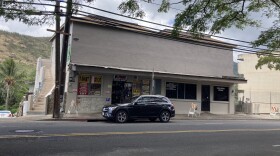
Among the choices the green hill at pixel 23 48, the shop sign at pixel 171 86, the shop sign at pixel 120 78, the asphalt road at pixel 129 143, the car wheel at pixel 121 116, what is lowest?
the asphalt road at pixel 129 143

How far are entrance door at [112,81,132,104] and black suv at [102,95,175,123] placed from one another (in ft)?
15.8

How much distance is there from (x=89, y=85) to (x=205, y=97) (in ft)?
35.0

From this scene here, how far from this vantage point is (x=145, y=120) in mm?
20906

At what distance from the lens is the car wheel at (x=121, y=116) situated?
60.5 ft

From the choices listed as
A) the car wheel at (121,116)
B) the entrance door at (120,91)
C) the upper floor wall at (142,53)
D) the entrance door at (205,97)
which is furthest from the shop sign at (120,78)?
the entrance door at (205,97)

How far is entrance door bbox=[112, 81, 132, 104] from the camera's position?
81.0ft

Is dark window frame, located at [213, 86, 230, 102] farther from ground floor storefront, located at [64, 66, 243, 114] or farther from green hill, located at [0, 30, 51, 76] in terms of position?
green hill, located at [0, 30, 51, 76]

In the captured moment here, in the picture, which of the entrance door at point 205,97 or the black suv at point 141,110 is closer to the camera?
the black suv at point 141,110

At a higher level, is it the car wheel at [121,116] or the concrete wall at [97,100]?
the concrete wall at [97,100]

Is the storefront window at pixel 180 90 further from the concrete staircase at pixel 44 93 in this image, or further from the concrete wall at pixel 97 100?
the concrete staircase at pixel 44 93

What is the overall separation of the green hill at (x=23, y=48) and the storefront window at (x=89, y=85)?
5638 cm

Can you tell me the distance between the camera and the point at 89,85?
23578 mm

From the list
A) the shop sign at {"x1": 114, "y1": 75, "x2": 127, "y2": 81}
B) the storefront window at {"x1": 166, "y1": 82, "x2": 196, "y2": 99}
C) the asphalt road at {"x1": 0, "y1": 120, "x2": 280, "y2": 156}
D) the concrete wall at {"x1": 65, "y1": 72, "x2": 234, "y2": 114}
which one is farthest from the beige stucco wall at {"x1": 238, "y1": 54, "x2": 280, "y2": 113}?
the asphalt road at {"x1": 0, "y1": 120, "x2": 280, "y2": 156}

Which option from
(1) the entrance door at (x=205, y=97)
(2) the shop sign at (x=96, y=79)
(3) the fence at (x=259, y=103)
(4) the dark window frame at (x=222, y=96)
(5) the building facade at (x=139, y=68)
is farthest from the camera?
(3) the fence at (x=259, y=103)
